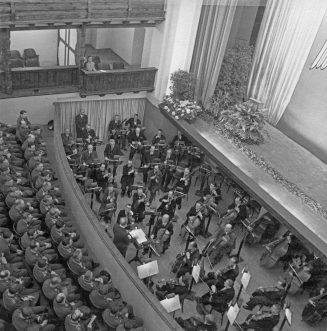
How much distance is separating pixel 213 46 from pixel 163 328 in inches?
420

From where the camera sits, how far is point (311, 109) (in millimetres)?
16172

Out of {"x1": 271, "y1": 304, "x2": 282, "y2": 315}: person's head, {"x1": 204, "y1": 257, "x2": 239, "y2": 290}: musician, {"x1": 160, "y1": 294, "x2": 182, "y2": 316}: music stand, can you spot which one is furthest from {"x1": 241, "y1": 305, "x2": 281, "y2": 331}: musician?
{"x1": 160, "y1": 294, "x2": 182, "y2": 316}: music stand

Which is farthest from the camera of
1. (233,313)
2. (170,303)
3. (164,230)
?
(164,230)

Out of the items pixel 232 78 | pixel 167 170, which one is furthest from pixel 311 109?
pixel 167 170

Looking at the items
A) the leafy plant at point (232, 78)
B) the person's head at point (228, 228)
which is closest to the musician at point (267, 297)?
the person's head at point (228, 228)

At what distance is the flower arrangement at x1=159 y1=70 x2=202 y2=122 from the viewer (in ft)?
56.3

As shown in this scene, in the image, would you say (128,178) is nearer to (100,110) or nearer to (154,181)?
(154,181)

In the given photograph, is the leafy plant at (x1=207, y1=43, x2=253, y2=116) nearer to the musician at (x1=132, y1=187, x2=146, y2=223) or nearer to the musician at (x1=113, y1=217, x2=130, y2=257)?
the musician at (x1=132, y1=187, x2=146, y2=223)

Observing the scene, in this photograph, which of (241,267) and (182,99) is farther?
(182,99)

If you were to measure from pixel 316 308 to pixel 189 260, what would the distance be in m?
3.20

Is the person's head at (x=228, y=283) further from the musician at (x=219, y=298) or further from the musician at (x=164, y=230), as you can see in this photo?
the musician at (x=164, y=230)

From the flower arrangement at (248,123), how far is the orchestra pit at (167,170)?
47 mm

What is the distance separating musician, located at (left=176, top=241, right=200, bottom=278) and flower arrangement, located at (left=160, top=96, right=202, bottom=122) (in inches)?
241

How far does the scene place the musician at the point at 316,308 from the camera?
11484 mm
